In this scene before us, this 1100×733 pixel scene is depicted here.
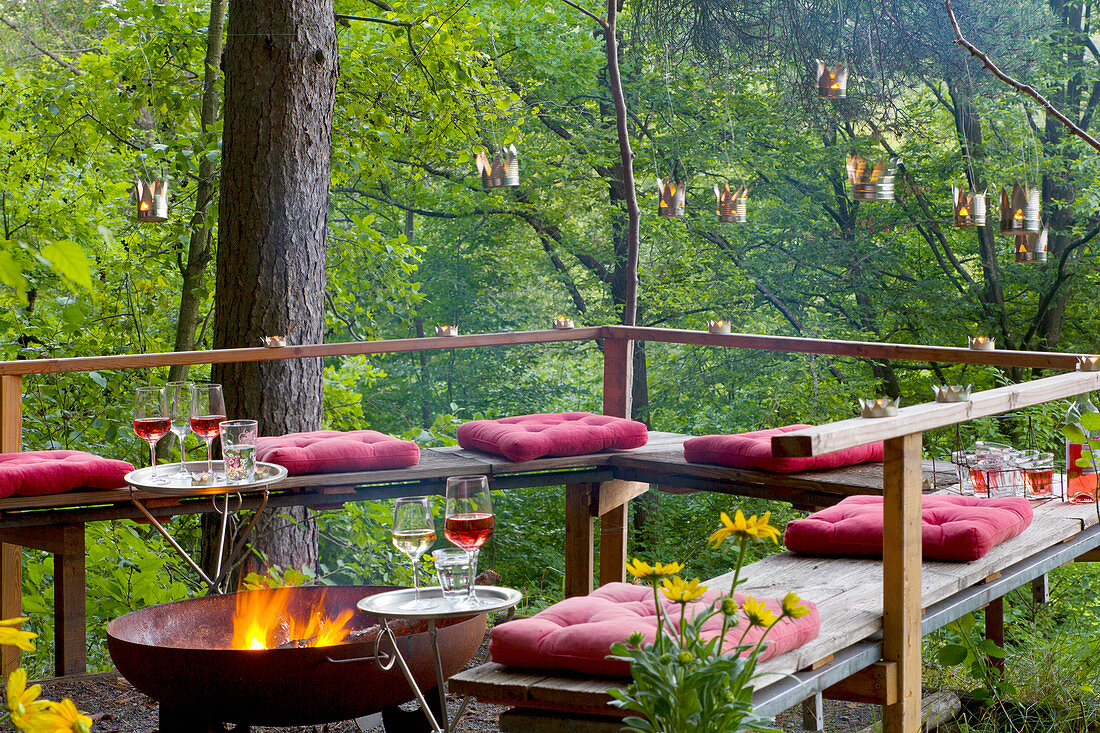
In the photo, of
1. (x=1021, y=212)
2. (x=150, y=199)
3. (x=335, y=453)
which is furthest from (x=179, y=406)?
(x=1021, y=212)

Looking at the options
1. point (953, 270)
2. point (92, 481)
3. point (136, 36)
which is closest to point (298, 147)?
point (92, 481)

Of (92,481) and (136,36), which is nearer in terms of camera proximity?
(92,481)

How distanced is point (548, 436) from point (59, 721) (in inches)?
136

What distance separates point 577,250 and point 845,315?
9.65 feet

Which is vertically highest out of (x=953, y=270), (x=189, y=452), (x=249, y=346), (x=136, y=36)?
(x=136, y=36)

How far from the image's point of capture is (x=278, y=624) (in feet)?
10.1

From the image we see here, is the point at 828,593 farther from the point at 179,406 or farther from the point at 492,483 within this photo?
the point at 492,483

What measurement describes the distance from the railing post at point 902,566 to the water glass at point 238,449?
5.19 feet

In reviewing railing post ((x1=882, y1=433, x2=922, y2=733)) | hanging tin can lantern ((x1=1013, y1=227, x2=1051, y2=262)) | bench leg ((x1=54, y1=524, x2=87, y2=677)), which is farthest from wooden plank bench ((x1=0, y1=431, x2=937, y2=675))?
hanging tin can lantern ((x1=1013, y1=227, x2=1051, y2=262))

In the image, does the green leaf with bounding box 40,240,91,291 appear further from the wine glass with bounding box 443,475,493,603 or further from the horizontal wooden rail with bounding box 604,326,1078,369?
the horizontal wooden rail with bounding box 604,326,1078,369

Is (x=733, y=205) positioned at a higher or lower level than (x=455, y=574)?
higher

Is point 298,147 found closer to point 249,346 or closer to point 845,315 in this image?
point 249,346

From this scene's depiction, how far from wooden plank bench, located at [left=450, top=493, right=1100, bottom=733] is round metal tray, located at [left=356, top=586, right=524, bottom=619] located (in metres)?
0.22

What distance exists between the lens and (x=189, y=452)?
22.6 ft
